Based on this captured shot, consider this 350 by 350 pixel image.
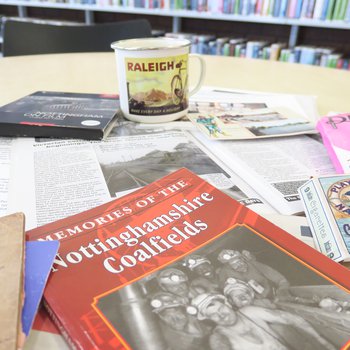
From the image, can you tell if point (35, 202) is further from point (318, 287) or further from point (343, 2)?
point (343, 2)

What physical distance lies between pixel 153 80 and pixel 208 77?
382mm

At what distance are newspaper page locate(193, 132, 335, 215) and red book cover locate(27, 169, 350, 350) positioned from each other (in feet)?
0.24

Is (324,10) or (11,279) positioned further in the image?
(324,10)

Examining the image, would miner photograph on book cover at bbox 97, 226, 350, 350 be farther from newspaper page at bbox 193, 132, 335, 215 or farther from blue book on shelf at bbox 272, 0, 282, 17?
blue book on shelf at bbox 272, 0, 282, 17

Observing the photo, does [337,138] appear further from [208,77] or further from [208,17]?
[208,17]

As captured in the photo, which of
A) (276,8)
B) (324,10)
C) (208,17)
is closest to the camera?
(324,10)

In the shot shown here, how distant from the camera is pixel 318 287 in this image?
267mm

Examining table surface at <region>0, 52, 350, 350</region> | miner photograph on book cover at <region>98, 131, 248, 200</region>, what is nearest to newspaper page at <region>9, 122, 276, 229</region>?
miner photograph on book cover at <region>98, 131, 248, 200</region>

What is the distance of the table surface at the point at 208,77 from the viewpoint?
2.59 ft

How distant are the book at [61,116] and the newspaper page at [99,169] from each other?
15 millimetres

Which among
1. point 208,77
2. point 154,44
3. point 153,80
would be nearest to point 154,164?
point 153,80

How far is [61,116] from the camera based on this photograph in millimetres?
585

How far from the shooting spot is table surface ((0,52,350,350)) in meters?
0.79

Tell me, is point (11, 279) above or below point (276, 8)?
below
